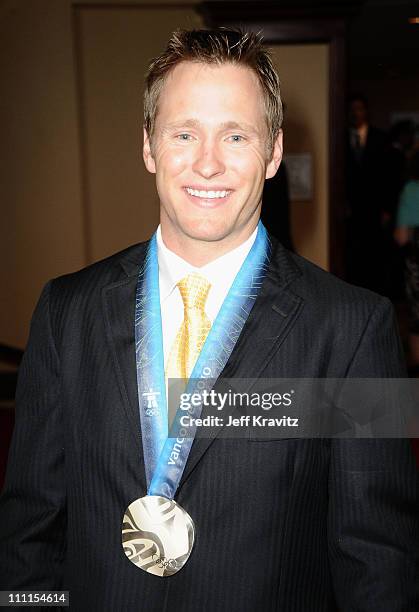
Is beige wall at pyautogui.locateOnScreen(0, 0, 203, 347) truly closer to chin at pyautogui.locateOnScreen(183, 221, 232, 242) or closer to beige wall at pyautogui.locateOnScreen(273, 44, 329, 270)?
beige wall at pyautogui.locateOnScreen(273, 44, 329, 270)

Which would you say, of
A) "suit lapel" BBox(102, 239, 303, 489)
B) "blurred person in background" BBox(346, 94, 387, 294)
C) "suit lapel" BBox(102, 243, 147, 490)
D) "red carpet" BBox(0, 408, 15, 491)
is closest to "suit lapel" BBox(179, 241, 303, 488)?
"suit lapel" BBox(102, 239, 303, 489)

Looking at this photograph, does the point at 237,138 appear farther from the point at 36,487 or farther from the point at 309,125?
the point at 309,125

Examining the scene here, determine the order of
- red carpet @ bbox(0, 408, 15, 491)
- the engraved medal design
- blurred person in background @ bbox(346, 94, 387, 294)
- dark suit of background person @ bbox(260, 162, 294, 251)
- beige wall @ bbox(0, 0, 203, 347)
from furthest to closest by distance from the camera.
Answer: blurred person in background @ bbox(346, 94, 387, 294)
beige wall @ bbox(0, 0, 203, 347)
red carpet @ bbox(0, 408, 15, 491)
dark suit of background person @ bbox(260, 162, 294, 251)
the engraved medal design

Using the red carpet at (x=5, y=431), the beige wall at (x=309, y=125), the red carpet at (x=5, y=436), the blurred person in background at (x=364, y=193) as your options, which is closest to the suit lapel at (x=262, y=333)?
the red carpet at (x=5, y=436)

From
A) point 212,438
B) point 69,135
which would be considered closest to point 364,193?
point 69,135

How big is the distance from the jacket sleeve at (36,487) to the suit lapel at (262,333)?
26cm

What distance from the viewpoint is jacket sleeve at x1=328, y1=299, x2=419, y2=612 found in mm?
1131

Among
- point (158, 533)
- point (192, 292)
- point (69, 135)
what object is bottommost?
point (158, 533)

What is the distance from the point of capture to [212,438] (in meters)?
1.14

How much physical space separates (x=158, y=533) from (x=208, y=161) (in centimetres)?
58

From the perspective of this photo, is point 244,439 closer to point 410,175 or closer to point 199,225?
point 199,225

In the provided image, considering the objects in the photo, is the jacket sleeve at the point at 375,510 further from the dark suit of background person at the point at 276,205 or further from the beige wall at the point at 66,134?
the beige wall at the point at 66,134

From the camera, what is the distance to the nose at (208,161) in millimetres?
1146

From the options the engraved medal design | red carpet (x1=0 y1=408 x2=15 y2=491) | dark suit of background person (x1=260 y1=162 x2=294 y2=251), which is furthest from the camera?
red carpet (x1=0 y1=408 x2=15 y2=491)
